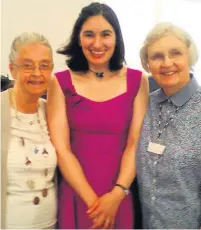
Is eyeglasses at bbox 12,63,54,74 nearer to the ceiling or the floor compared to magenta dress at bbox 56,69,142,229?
nearer to the ceiling

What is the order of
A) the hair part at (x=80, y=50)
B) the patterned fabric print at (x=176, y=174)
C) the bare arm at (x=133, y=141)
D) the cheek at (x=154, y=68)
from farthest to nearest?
the hair part at (x=80, y=50)
the bare arm at (x=133, y=141)
the cheek at (x=154, y=68)
the patterned fabric print at (x=176, y=174)

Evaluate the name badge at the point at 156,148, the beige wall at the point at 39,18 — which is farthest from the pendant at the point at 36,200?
the beige wall at the point at 39,18

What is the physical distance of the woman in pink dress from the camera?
5.37 feet

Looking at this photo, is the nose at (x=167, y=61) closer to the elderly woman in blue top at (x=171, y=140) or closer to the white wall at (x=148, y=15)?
the elderly woman in blue top at (x=171, y=140)

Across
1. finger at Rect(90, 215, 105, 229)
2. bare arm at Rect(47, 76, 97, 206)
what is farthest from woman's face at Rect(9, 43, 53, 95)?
finger at Rect(90, 215, 105, 229)

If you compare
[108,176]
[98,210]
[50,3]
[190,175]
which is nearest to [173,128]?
[190,175]

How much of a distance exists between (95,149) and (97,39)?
0.55 metres

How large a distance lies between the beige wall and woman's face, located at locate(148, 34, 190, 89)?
227 cm

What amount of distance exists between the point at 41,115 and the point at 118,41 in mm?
585

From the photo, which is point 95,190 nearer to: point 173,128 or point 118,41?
point 173,128

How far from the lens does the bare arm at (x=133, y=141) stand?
1.65 metres

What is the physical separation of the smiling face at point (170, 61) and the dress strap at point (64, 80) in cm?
45

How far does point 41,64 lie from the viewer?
1.52 meters

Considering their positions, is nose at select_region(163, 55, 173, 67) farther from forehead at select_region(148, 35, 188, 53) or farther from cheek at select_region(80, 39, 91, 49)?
cheek at select_region(80, 39, 91, 49)
